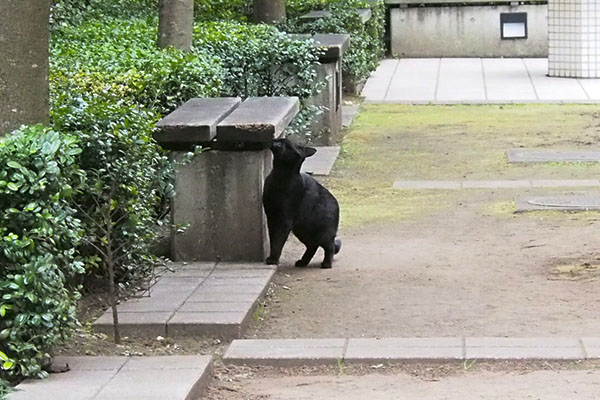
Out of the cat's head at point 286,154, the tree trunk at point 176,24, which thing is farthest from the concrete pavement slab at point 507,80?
the cat's head at point 286,154

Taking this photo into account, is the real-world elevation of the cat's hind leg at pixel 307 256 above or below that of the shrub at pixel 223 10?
below

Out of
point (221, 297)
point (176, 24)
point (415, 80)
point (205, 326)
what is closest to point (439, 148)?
point (176, 24)

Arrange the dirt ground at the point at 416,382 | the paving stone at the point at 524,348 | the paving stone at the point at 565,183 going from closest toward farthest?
the dirt ground at the point at 416,382
the paving stone at the point at 524,348
the paving stone at the point at 565,183

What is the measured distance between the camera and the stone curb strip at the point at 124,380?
5395mm

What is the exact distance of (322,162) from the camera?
42.1 ft

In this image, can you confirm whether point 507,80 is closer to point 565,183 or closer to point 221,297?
point 565,183

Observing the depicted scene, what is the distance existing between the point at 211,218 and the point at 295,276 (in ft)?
2.16

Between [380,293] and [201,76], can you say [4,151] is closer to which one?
[380,293]

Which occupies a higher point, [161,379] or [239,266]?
[161,379]

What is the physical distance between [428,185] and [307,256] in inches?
136

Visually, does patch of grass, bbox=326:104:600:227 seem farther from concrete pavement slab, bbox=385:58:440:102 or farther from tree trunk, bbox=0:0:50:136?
tree trunk, bbox=0:0:50:136

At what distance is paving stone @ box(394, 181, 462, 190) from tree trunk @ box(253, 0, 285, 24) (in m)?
4.51

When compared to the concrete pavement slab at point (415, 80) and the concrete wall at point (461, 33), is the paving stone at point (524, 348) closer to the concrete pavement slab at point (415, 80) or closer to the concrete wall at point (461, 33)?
the concrete pavement slab at point (415, 80)

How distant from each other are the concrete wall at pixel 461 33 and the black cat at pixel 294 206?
50.2 ft
